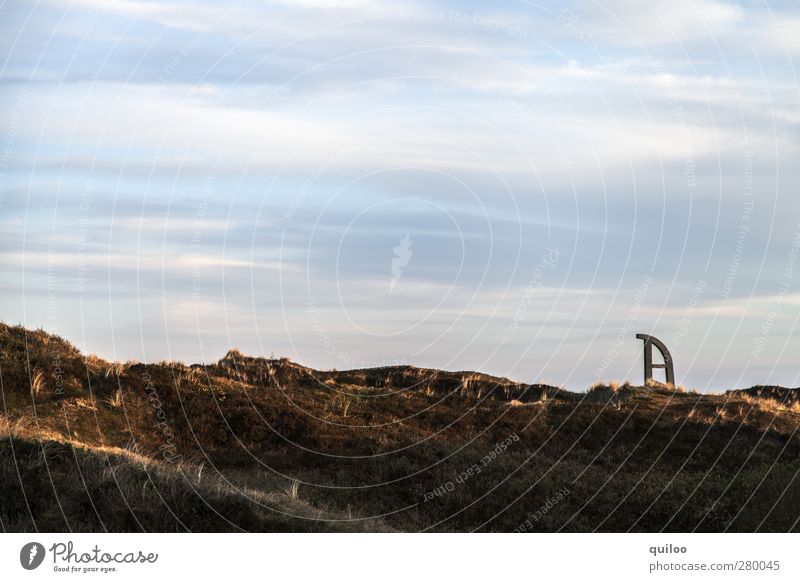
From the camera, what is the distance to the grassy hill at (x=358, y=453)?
17.2 meters

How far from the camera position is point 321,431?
1078 inches

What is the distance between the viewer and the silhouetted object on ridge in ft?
119

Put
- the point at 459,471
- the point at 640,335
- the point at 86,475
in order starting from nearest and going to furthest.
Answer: the point at 86,475, the point at 459,471, the point at 640,335

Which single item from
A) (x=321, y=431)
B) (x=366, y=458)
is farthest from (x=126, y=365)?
(x=366, y=458)

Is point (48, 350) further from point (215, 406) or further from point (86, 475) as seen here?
point (86, 475)

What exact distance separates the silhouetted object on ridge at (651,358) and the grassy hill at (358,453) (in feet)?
5.85

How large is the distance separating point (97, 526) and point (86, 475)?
5.63 ft

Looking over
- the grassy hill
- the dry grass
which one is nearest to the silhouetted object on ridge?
the grassy hill

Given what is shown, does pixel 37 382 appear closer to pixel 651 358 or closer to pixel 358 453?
pixel 358 453
